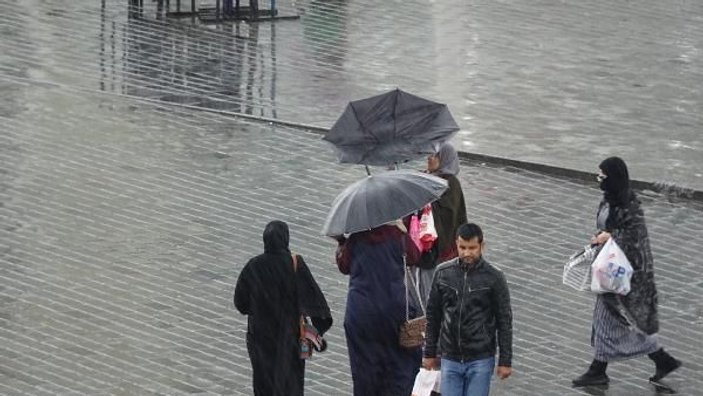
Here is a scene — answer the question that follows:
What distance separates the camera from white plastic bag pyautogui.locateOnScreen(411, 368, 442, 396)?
10680 mm

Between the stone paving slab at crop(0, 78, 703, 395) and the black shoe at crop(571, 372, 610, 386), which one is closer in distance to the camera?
the black shoe at crop(571, 372, 610, 386)

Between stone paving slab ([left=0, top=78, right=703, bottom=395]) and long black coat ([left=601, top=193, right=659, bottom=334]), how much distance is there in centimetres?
49

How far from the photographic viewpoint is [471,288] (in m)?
10.1

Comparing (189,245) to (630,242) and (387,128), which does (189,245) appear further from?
(630,242)

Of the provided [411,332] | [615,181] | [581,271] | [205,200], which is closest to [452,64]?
[205,200]

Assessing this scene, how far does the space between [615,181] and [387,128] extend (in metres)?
1.48

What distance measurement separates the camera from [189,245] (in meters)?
14.7

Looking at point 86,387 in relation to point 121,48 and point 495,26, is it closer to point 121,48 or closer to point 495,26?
point 121,48

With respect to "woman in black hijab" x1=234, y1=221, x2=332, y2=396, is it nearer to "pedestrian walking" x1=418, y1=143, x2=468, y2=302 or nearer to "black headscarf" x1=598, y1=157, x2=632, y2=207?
"pedestrian walking" x1=418, y1=143, x2=468, y2=302

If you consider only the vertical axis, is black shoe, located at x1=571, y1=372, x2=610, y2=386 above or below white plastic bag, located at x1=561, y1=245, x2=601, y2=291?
below

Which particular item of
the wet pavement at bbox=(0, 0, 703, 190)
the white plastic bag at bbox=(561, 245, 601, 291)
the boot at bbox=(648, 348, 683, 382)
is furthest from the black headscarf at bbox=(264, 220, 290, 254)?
the wet pavement at bbox=(0, 0, 703, 190)

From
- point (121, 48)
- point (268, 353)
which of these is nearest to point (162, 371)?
point (268, 353)

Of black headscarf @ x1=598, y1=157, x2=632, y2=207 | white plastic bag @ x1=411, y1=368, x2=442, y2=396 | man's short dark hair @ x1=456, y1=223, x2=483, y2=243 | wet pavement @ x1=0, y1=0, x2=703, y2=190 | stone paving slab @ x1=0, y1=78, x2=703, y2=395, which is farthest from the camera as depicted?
wet pavement @ x1=0, y1=0, x2=703, y2=190

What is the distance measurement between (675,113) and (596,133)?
4.87 ft
